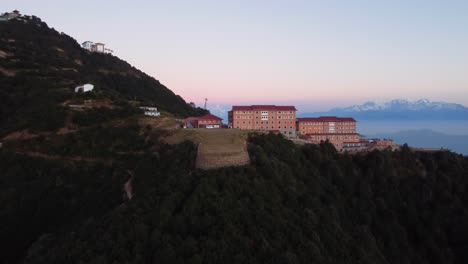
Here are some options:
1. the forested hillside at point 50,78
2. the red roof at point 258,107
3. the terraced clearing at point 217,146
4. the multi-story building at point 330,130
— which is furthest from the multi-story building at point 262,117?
the terraced clearing at point 217,146

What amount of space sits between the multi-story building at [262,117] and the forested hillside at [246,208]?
13144 millimetres

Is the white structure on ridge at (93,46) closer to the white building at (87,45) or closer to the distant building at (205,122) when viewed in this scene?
the white building at (87,45)

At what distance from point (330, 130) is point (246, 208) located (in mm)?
40945

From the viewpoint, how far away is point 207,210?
1855 centimetres

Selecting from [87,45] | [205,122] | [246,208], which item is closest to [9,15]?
[87,45]

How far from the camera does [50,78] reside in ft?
170

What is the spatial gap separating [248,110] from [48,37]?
5428 centimetres

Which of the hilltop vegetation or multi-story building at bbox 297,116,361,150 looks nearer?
the hilltop vegetation

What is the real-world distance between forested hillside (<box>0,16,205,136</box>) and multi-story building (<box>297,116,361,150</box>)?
2462cm

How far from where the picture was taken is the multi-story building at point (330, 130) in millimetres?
54375

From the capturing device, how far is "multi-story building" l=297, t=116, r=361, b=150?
5438 centimetres

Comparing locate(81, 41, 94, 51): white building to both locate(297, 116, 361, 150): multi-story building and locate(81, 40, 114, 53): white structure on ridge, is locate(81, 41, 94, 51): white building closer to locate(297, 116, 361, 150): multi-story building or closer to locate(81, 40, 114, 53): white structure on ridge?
locate(81, 40, 114, 53): white structure on ridge

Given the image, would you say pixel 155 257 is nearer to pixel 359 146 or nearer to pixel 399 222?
pixel 399 222

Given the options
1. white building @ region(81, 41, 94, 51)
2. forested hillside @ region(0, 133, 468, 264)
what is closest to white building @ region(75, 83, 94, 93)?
forested hillside @ region(0, 133, 468, 264)
